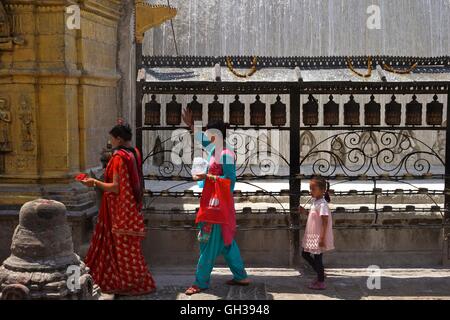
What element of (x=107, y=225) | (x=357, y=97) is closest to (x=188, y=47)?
(x=357, y=97)

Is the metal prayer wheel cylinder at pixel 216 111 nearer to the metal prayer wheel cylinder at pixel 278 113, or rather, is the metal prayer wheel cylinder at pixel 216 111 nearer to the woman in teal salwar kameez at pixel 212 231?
the metal prayer wheel cylinder at pixel 278 113

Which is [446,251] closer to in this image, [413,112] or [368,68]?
[413,112]

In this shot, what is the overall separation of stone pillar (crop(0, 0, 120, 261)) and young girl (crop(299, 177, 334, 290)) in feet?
7.61

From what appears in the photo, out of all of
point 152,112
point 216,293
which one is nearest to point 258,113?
point 152,112

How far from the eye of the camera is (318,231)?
6887 mm

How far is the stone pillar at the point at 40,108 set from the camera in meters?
7.16

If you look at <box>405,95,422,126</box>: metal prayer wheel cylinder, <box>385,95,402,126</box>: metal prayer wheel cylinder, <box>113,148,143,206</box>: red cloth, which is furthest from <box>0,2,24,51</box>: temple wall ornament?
<box>405,95,422,126</box>: metal prayer wheel cylinder

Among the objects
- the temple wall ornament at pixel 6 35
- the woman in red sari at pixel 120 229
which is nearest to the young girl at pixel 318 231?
the woman in red sari at pixel 120 229

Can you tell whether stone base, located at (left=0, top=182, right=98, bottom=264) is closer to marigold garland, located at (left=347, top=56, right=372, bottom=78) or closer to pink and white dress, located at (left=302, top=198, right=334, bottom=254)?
pink and white dress, located at (left=302, top=198, right=334, bottom=254)

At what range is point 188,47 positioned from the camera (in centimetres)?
1306

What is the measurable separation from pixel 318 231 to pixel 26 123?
316cm

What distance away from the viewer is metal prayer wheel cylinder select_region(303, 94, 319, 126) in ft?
25.7

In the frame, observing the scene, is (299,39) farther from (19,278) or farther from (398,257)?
(19,278)
